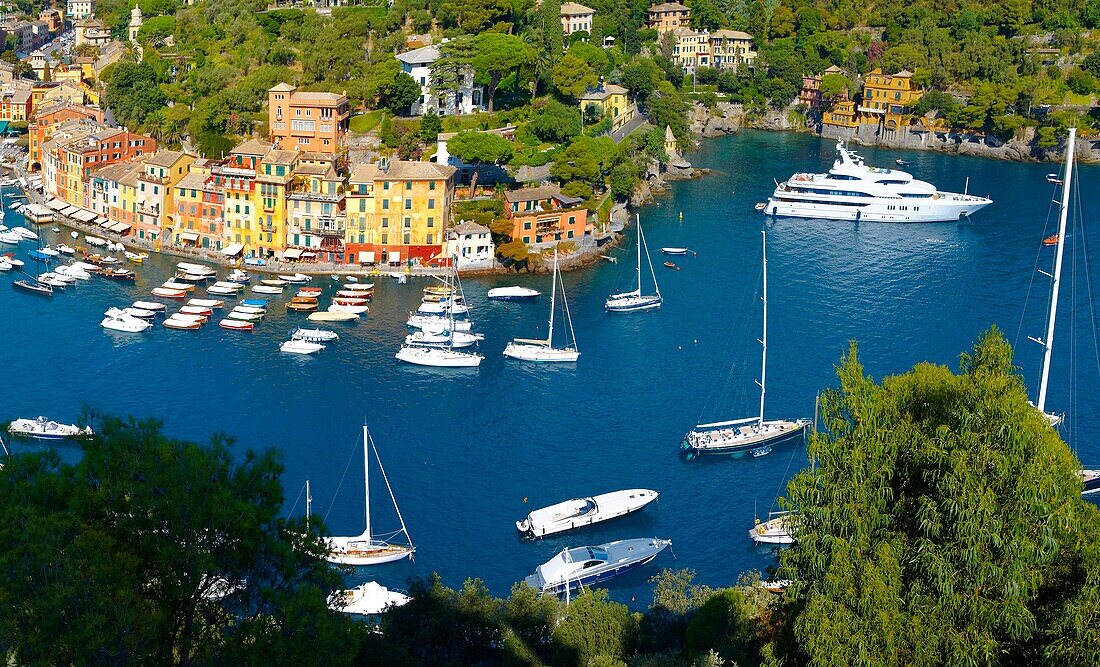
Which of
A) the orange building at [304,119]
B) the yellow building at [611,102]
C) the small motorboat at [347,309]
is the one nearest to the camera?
the small motorboat at [347,309]

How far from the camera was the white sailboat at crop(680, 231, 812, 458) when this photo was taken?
32219 millimetres

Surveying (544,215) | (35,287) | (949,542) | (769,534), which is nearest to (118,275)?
(35,287)

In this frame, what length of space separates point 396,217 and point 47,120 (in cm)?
2322

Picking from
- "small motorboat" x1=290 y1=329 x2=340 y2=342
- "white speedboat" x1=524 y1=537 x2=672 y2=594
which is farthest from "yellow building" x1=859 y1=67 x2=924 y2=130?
"white speedboat" x1=524 y1=537 x2=672 y2=594

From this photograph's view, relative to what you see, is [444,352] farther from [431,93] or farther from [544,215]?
[431,93]

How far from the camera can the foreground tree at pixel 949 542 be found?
44.0 feet

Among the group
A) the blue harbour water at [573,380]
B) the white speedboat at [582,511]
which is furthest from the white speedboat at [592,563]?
the white speedboat at [582,511]

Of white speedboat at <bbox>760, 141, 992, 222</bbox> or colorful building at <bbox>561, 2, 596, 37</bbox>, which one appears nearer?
white speedboat at <bbox>760, 141, 992, 222</bbox>

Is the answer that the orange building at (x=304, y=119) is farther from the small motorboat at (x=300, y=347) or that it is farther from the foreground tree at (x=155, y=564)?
the foreground tree at (x=155, y=564)

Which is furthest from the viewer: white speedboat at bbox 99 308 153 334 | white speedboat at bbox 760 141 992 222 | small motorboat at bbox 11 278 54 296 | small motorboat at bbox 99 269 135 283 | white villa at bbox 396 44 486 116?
white villa at bbox 396 44 486 116

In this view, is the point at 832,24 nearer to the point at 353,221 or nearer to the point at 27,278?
the point at 353,221

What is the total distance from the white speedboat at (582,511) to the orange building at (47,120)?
1571 inches

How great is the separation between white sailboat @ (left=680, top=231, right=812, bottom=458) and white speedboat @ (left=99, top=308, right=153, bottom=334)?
17317mm

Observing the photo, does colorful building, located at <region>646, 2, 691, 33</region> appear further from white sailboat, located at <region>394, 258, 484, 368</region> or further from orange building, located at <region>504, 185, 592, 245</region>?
white sailboat, located at <region>394, 258, 484, 368</region>
